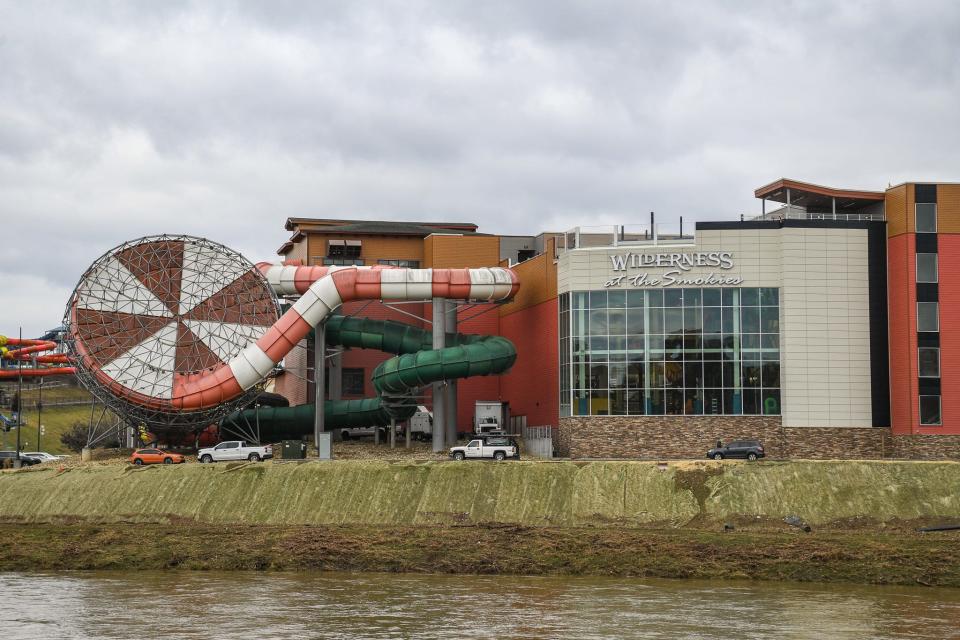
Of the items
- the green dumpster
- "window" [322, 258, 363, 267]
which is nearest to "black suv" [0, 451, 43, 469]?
the green dumpster

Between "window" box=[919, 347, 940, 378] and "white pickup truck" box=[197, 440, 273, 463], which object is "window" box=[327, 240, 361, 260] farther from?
"window" box=[919, 347, 940, 378]

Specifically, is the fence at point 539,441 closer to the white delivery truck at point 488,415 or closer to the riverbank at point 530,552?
the white delivery truck at point 488,415

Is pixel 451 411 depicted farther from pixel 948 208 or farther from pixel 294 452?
pixel 948 208

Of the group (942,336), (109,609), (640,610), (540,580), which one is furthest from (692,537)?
(942,336)

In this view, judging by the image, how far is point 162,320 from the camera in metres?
77.2

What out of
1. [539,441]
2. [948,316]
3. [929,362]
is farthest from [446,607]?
[948,316]

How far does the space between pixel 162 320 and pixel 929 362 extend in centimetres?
4443

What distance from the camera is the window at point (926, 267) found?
72.3 meters

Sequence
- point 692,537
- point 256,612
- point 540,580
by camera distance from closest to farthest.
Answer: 1. point 256,612
2. point 540,580
3. point 692,537

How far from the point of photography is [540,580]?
148 ft

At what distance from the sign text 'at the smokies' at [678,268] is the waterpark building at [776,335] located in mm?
80

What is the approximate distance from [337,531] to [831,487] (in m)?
20.8

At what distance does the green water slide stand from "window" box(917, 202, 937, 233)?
24.7 meters

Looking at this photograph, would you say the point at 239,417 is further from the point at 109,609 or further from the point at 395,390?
the point at 109,609
